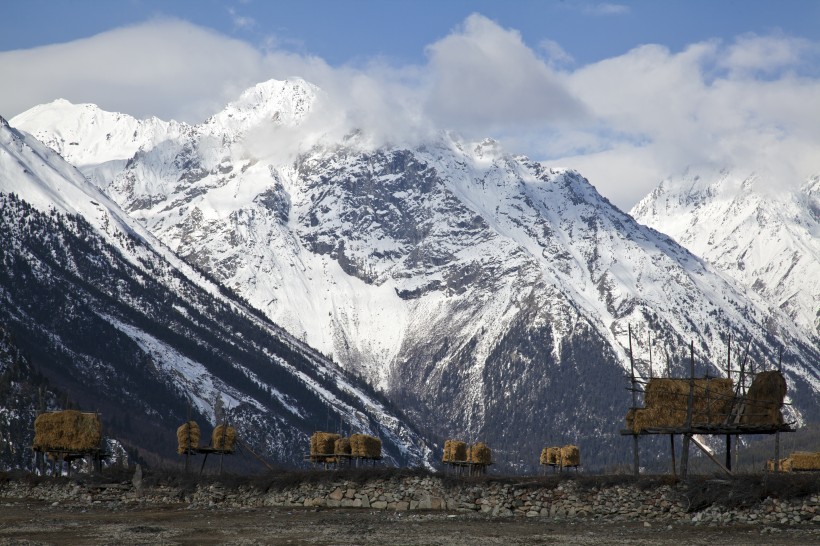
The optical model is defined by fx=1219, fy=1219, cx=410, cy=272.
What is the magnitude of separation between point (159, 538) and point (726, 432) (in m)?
33.1

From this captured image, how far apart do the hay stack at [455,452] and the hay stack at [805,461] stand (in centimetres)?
3015

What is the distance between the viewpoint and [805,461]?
93.3 m

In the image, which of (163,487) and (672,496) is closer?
(672,496)

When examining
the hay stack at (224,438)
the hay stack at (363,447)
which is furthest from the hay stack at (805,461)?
the hay stack at (224,438)

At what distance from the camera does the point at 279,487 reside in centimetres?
7544

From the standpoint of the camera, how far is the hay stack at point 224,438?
98.9 m

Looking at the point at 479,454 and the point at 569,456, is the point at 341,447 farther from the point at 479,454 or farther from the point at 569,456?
the point at 569,456

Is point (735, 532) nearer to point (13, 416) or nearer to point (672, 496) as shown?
point (672, 496)

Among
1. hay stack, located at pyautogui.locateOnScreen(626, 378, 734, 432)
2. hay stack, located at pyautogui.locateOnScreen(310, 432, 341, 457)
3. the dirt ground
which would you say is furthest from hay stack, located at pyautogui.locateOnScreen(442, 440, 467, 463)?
the dirt ground

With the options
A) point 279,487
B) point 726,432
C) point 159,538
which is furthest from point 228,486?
point 726,432

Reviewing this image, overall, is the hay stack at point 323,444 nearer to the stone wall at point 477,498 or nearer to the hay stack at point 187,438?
the hay stack at point 187,438

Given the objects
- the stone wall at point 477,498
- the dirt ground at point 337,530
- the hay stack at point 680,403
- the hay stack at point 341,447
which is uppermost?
the hay stack at point 680,403

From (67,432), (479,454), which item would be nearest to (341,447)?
(479,454)

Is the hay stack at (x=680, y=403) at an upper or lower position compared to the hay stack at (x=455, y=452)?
upper
